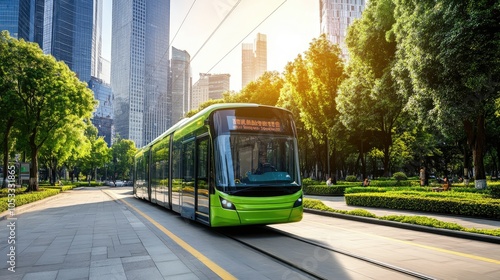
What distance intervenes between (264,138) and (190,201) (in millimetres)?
3298

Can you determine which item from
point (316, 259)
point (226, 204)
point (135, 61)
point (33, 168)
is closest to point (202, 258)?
point (226, 204)

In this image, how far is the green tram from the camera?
27.7 ft

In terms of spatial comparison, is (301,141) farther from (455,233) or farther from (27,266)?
(27,266)

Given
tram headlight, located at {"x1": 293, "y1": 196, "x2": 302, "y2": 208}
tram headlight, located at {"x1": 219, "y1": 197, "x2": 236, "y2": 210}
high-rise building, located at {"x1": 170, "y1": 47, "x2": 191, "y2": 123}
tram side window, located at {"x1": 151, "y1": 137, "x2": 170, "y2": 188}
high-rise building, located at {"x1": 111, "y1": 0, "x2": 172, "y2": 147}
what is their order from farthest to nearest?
1. high-rise building, located at {"x1": 111, "y1": 0, "x2": 172, "y2": 147}
2. high-rise building, located at {"x1": 170, "y1": 47, "x2": 191, "y2": 123}
3. tram side window, located at {"x1": 151, "y1": 137, "x2": 170, "y2": 188}
4. tram headlight, located at {"x1": 293, "y1": 196, "x2": 302, "y2": 208}
5. tram headlight, located at {"x1": 219, "y1": 197, "x2": 236, "y2": 210}

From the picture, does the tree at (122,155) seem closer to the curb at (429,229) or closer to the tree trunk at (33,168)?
the tree trunk at (33,168)

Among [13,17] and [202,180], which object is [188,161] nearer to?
[202,180]

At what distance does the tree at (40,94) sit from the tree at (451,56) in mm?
24338

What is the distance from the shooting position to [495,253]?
7.04 meters

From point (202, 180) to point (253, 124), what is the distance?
207 cm

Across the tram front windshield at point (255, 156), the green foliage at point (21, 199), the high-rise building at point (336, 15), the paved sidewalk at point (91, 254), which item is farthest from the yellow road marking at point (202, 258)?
the high-rise building at point (336, 15)

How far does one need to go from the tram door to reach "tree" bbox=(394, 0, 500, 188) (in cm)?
1169

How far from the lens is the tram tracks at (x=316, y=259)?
548 centimetres

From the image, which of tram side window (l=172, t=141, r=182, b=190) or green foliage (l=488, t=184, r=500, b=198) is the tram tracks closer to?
tram side window (l=172, t=141, r=182, b=190)

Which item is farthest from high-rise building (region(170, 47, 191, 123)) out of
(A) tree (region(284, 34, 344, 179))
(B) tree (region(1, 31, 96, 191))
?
(A) tree (region(284, 34, 344, 179))
